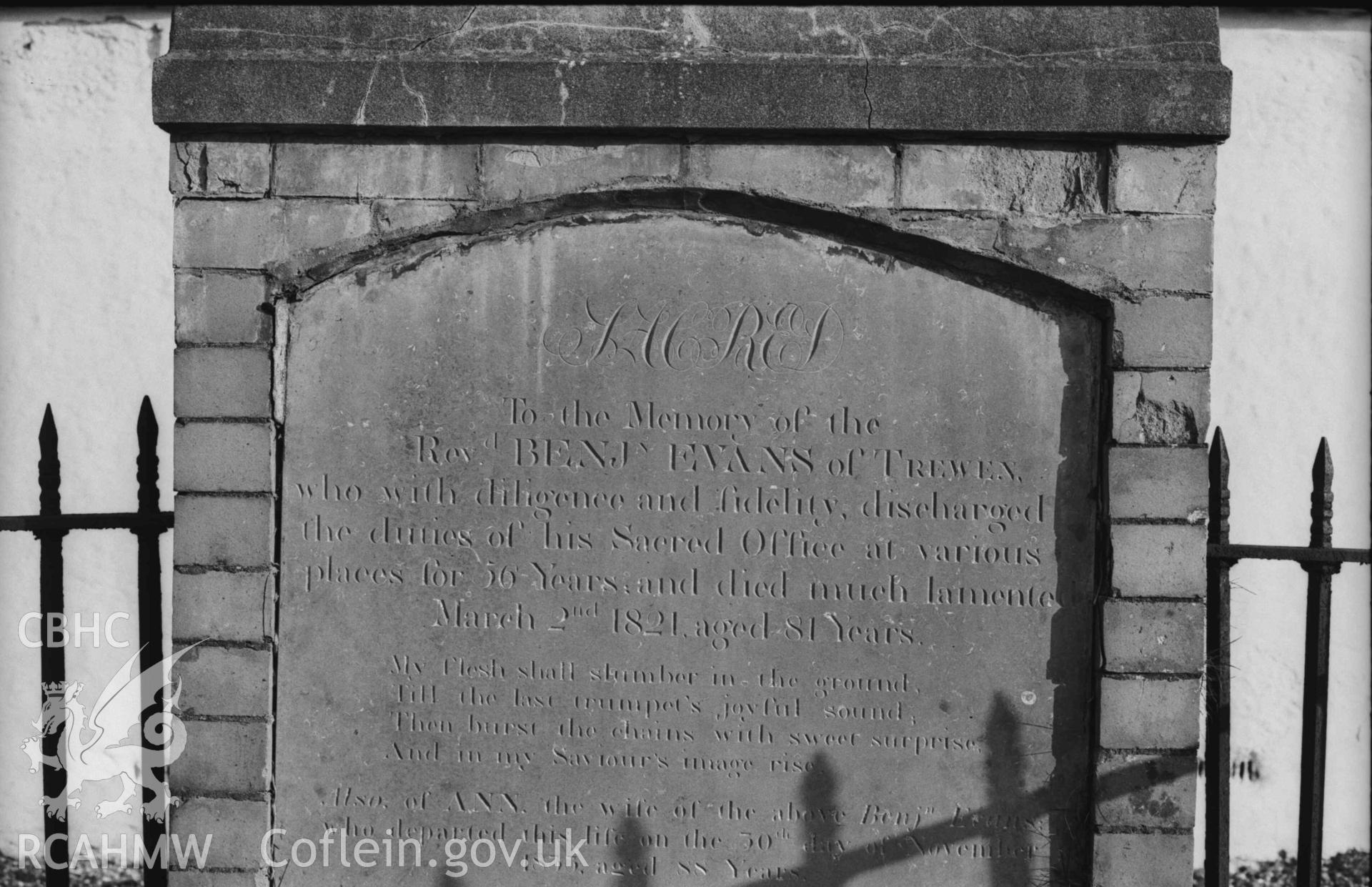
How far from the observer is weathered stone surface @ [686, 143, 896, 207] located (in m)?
2.98

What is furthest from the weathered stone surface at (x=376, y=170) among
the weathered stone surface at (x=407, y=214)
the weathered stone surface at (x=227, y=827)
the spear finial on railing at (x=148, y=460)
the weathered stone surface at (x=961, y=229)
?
the weathered stone surface at (x=227, y=827)

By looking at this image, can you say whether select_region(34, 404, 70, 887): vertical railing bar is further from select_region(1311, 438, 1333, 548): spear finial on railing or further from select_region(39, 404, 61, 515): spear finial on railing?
select_region(1311, 438, 1333, 548): spear finial on railing

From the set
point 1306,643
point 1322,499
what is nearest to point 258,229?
point 1322,499

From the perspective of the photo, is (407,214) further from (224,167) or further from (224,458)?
(224,458)

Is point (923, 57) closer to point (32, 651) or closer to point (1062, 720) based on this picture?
point (1062, 720)

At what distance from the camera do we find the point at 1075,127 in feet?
9.61

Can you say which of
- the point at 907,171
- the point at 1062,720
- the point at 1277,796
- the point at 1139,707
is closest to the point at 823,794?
the point at 1062,720

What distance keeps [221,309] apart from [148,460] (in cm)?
55

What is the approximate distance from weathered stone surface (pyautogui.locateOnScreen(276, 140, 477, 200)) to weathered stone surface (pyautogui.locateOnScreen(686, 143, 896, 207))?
61 cm

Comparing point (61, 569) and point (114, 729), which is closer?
point (61, 569)

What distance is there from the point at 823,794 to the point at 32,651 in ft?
13.1

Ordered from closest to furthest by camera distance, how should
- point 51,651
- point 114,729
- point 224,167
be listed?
point 224,167 < point 51,651 < point 114,729

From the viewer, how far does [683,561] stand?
3074 millimetres

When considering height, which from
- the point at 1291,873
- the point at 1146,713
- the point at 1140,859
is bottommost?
the point at 1291,873
